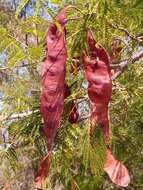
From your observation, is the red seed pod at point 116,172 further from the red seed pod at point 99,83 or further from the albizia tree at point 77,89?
the red seed pod at point 99,83

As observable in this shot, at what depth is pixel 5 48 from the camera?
6.89 feet

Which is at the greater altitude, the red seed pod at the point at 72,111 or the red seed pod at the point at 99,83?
the red seed pod at the point at 99,83

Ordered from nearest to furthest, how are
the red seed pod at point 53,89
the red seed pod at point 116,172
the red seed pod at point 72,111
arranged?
the red seed pod at point 53,89
the red seed pod at point 116,172
the red seed pod at point 72,111

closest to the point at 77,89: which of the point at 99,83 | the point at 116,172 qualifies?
the point at 116,172

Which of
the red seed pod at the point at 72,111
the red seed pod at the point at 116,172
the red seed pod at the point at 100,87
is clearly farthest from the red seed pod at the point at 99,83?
the red seed pod at the point at 72,111

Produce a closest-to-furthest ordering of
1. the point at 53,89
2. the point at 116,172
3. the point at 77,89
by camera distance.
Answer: the point at 53,89 → the point at 116,172 → the point at 77,89

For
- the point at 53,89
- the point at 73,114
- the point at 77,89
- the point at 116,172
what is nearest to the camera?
the point at 53,89

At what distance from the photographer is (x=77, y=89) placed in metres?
1.85

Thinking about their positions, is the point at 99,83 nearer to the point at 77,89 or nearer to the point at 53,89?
the point at 53,89

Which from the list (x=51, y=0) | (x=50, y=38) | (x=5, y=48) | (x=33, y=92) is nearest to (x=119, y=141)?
(x=33, y=92)

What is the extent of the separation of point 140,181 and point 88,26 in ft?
8.47

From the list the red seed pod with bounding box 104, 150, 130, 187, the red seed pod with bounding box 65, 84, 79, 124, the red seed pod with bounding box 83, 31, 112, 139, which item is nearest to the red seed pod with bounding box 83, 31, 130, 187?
the red seed pod with bounding box 83, 31, 112, 139

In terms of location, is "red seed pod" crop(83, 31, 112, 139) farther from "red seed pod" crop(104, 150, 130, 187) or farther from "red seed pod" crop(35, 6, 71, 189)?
"red seed pod" crop(104, 150, 130, 187)

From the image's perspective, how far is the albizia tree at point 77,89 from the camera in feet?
3.33
